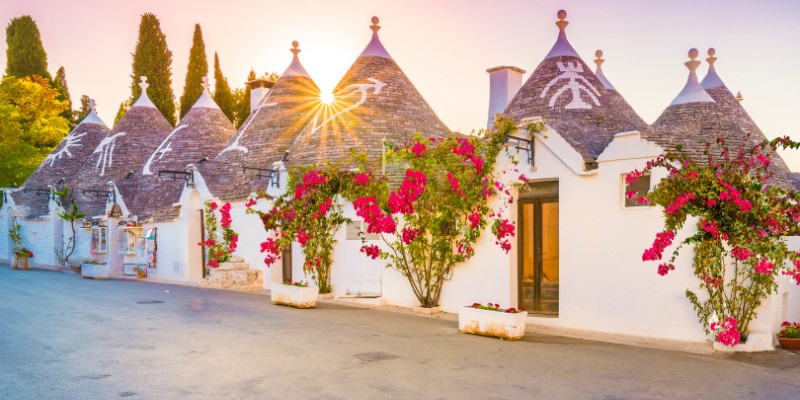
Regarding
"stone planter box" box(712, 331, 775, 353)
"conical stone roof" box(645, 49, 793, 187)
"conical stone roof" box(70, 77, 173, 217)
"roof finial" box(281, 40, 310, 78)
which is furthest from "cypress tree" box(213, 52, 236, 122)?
"stone planter box" box(712, 331, 775, 353)

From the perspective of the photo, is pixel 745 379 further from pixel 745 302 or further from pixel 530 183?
pixel 530 183

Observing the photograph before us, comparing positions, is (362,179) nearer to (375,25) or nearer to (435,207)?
(435,207)

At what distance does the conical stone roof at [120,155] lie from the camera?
1168 inches

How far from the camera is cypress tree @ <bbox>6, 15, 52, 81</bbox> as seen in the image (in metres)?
51.2

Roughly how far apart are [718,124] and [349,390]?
1361 cm

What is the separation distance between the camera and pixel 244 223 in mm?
20359

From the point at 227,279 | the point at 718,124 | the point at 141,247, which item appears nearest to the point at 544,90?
the point at 718,124

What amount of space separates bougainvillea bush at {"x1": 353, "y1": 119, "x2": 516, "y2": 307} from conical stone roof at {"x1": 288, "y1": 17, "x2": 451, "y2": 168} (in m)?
4.58

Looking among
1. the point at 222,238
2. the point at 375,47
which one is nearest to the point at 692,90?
the point at 375,47

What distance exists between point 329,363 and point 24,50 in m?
54.2

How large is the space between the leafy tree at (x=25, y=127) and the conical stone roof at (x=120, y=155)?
8374 millimetres

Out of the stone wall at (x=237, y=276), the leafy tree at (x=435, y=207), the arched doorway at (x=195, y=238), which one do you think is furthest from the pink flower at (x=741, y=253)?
the arched doorway at (x=195, y=238)

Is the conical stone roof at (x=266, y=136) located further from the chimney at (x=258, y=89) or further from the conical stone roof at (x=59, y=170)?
the conical stone roof at (x=59, y=170)

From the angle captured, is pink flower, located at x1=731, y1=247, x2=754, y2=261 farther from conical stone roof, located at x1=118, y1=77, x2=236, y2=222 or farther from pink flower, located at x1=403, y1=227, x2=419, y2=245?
conical stone roof, located at x1=118, y1=77, x2=236, y2=222
